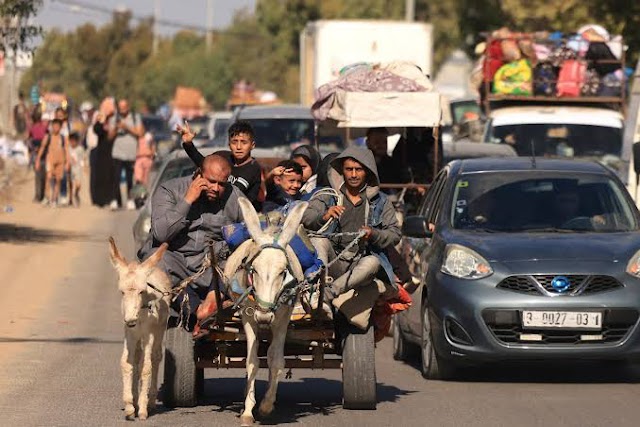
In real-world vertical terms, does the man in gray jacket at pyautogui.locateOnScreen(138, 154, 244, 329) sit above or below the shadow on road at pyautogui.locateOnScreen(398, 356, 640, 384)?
above

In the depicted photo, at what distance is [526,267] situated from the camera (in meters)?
12.5

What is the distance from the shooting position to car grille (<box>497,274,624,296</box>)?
12.5m

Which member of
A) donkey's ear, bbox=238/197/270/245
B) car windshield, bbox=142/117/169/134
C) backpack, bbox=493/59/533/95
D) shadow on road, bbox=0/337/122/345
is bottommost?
car windshield, bbox=142/117/169/134

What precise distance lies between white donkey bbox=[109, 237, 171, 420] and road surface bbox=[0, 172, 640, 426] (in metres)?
0.22

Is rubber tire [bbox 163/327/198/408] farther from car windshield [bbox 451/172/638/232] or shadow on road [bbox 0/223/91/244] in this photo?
shadow on road [bbox 0/223/91/244]

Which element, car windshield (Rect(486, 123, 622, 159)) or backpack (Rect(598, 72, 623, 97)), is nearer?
car windshield (Rect(486, 123, 622, 159))

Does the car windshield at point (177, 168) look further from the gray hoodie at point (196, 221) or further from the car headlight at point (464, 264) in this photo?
the gray hoodie at point (196, 221)

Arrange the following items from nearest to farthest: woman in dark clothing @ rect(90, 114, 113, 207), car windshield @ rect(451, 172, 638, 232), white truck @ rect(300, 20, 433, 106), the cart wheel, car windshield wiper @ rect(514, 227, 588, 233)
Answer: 1. the cart wheel
2. car windshield wiper @ rect(514, 227, 588, 233)
3. car windshield @ rect(451, 172, 638, 232)
4. white truck @ rect(300, 20, 433, 106)
5. woman in dark clothing @ rect(90, 114, 113, 207)

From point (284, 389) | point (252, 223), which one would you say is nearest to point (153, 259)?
point (252, 223)

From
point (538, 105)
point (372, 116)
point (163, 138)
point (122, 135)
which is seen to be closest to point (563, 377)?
point (372, 116)

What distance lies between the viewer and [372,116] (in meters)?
19.2

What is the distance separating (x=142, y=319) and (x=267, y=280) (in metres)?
0.99

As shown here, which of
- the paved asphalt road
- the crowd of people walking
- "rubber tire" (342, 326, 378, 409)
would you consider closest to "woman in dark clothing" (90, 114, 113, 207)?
the crowd of people walking

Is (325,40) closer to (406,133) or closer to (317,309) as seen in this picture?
(406,133)
